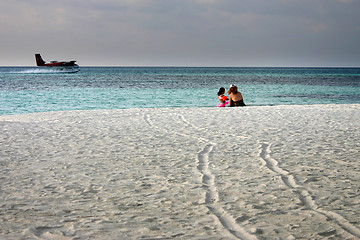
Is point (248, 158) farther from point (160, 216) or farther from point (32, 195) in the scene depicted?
point (32, 195)

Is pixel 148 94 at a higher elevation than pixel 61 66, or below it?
below

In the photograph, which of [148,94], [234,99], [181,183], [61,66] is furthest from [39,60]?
[181,183]

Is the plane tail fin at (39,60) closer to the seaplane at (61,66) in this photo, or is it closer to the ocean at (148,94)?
the seaplane at (61,66)

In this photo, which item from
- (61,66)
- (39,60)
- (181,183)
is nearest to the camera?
(181,183)

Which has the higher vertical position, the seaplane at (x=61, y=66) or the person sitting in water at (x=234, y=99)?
the seaplane at (x=61, y=66)

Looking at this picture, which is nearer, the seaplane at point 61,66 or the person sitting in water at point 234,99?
the person sitting in water at point 234,99

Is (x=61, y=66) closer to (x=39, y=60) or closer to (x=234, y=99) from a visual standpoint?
(x=39, y=60)

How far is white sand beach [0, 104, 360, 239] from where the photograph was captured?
11.5 ft


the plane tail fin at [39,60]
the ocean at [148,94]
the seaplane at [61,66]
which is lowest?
the ocean at [148,94]

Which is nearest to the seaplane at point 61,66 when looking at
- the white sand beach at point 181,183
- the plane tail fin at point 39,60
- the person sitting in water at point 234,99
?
the plane tail fin at point 39,60

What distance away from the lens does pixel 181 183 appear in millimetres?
4836

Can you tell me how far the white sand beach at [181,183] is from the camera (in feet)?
11.5

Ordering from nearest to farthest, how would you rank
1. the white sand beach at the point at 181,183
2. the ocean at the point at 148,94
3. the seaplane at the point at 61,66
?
the white sand beach at the point at 181,183 → the ocean at the point at 148,94 → the seaplane at the point at 61,66

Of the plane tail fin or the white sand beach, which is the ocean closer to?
the white sand beach
